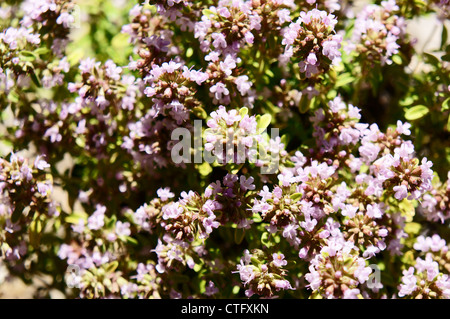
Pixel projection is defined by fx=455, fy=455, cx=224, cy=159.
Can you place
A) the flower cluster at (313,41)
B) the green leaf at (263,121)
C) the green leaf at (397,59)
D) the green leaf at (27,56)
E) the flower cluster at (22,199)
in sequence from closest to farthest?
the flower cluster at (313,41), the green leaf at (263,121), the flower cluster at (22,199), the green leaf at (27,56), the green leaf at (397,59)

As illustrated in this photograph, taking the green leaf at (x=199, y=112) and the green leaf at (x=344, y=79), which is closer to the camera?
the green leaf at (x=199, y=112)

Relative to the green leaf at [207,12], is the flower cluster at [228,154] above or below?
below

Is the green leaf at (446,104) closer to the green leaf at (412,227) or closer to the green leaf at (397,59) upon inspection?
the green leaf at (397,59)

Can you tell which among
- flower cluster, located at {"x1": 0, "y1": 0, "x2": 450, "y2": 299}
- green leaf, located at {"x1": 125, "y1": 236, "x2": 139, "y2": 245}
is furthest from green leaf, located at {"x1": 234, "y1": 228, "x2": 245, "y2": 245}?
green leaf, located at {"x1": 125, "y1": 236, "x2": 139, "y2": 245}

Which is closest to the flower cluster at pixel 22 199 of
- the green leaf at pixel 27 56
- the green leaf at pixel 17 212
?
the green leaf at pixel 17 212

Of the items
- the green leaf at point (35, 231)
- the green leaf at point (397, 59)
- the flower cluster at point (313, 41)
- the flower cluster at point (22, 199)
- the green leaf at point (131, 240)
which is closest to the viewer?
the flower cluster at point (313, 41)

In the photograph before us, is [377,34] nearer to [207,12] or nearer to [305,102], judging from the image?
[305,102]

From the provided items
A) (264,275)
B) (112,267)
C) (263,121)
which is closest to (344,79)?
(263,121)
